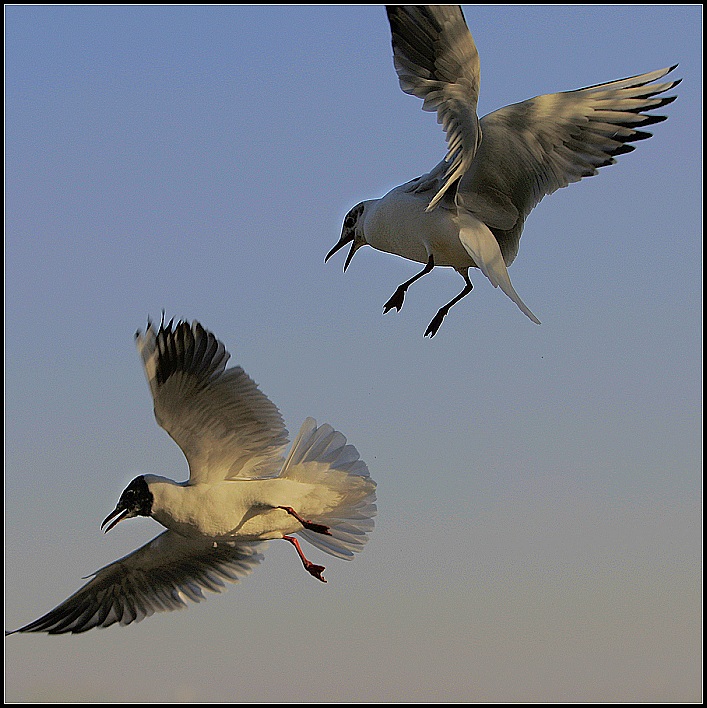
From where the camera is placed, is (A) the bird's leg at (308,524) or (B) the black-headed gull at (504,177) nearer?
(B) the black-headed gull at (504,177)

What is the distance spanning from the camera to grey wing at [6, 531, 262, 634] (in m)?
6.82

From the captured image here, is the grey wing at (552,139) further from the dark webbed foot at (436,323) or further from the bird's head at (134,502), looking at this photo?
the bird's head at (134,502)

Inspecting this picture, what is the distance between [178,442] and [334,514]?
884 millimetres

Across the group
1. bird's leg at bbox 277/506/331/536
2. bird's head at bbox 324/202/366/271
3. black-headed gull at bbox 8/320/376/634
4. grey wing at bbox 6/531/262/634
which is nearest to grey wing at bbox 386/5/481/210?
bird's head at bbox 324/202/366/271

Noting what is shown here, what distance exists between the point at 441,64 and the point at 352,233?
151 cm

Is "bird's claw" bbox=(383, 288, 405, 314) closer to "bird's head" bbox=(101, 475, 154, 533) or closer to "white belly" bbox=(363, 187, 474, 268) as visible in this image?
"white belly" bbox=(363, 187, 474, 268)

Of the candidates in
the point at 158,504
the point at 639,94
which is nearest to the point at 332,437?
the point at 158,504

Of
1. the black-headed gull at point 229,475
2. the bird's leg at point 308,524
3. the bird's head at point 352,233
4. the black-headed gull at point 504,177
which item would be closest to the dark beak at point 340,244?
the bird's head at point 352,233

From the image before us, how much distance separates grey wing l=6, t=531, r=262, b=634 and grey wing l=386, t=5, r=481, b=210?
8.65 ft

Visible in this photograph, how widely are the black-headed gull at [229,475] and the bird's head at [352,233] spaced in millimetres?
873

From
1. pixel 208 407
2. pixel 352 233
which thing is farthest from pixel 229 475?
pixel 352 233

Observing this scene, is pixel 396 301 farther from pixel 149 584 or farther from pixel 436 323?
pixel 149 584

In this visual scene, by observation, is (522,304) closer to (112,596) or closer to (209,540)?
(209,540)

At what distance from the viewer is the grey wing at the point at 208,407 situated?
19.1 feet
